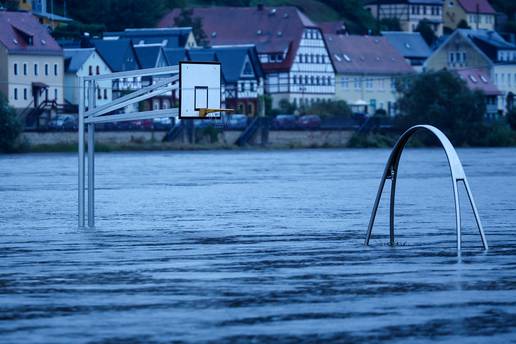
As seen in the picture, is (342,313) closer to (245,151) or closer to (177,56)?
(245,151)

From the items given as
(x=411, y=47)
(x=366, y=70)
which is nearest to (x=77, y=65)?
(x=366, y=70)

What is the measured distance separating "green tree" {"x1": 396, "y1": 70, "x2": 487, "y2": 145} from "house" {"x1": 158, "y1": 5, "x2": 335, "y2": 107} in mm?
28191

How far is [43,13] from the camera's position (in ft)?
485

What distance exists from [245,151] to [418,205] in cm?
7396

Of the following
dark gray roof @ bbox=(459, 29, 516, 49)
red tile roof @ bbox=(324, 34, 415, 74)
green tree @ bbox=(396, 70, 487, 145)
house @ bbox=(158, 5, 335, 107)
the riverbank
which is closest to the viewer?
the riverbank

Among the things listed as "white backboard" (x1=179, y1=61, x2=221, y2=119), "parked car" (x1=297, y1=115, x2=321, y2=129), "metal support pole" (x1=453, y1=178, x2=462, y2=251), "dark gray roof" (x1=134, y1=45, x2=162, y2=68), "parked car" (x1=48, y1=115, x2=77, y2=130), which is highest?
"dark gray roof" (x1=134, y1=45, x2=162, y2=68)

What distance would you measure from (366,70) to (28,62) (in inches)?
→ 1965

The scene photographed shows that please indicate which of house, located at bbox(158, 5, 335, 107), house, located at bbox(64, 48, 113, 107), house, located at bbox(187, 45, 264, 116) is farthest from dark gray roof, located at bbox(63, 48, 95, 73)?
house, located at bbox(158, 5, 335, 107)

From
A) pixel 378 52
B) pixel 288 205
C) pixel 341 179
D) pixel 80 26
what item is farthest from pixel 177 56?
pixel 288 205

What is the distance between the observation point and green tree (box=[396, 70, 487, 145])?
11931cm

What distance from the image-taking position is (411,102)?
122688mm

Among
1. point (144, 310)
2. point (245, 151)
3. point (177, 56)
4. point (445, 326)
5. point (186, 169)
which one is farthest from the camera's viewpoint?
point (177, 56)

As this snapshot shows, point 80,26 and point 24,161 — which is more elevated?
point 80,26

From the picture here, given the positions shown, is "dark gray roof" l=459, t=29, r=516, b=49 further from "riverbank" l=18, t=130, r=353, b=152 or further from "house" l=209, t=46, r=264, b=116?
"riverbank" l=18, t=130, r=353, b=152
